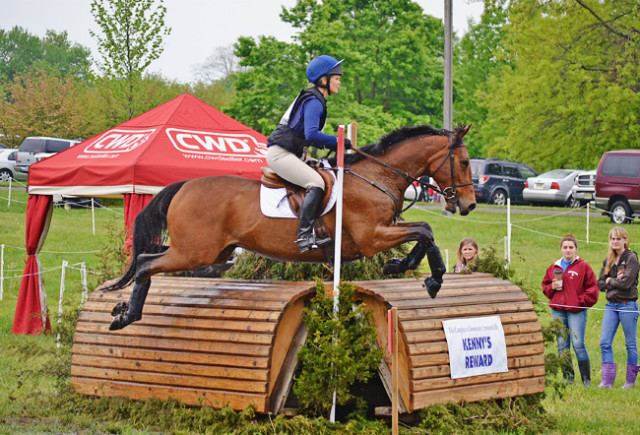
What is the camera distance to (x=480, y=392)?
612 centimetres

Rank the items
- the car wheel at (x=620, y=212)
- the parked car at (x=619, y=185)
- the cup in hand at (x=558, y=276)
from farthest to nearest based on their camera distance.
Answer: the car wheel at (x=620, y=212), the parked car at (x=619, y=185), the cup in hand at (x=558, y=276)

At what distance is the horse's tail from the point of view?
6.51m

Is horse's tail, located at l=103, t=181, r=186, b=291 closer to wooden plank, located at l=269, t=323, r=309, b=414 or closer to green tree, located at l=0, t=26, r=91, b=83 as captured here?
wooden plank, located at l=269, t=323, r=309, b=414

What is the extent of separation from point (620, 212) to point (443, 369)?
1712cm

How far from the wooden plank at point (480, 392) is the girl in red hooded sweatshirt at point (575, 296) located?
1645mm

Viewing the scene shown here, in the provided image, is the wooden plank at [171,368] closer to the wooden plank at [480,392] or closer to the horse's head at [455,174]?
the wooden plank at [480,392]

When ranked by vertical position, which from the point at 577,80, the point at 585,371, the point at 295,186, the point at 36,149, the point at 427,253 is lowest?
the point at 585,371

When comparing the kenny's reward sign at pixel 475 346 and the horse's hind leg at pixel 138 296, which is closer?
the kenny's reward sign at pixel 475 346

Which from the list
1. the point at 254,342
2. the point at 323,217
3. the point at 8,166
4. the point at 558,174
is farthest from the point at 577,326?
the point at 8,166

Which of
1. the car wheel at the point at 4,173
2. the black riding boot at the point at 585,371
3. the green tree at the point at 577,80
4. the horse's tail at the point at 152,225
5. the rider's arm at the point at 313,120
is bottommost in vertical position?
the black riding boot at the point at 585,371

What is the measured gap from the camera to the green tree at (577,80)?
22.9 meters

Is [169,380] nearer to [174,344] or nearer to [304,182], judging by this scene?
[174,344]

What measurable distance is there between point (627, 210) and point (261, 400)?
17.9 m

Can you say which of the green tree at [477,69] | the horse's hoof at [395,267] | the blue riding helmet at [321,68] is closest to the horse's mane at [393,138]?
the blue riding helmet at [321,68]
